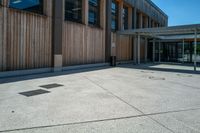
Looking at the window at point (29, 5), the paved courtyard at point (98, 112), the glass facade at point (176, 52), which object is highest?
the window at point (29, 5)

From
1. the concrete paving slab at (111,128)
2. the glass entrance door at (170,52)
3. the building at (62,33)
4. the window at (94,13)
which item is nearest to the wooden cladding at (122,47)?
the building at (62,33)

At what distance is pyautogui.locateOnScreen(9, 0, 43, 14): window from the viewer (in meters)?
9.86

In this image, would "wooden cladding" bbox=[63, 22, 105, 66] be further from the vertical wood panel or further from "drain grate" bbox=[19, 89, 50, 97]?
"drain grate" bbox=[19, 89, 50, 97]

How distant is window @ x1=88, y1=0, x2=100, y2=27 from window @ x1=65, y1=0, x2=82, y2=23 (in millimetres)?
Result: 1236

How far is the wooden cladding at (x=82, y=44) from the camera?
42.4 feet

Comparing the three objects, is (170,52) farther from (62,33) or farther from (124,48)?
(62,33)

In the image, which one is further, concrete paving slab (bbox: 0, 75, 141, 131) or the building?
the building

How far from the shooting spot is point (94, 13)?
1602cm

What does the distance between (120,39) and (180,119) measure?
15.8m

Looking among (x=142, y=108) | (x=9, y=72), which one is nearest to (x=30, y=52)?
(x=9, y=72)

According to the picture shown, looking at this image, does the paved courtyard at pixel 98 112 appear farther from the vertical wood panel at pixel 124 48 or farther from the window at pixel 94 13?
the vertical wood panel at pixel 124 48

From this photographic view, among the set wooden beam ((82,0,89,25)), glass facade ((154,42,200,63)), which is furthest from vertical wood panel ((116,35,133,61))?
glass facade ((154,42,200,63))

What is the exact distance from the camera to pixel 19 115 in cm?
413

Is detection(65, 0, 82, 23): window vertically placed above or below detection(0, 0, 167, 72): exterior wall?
above
